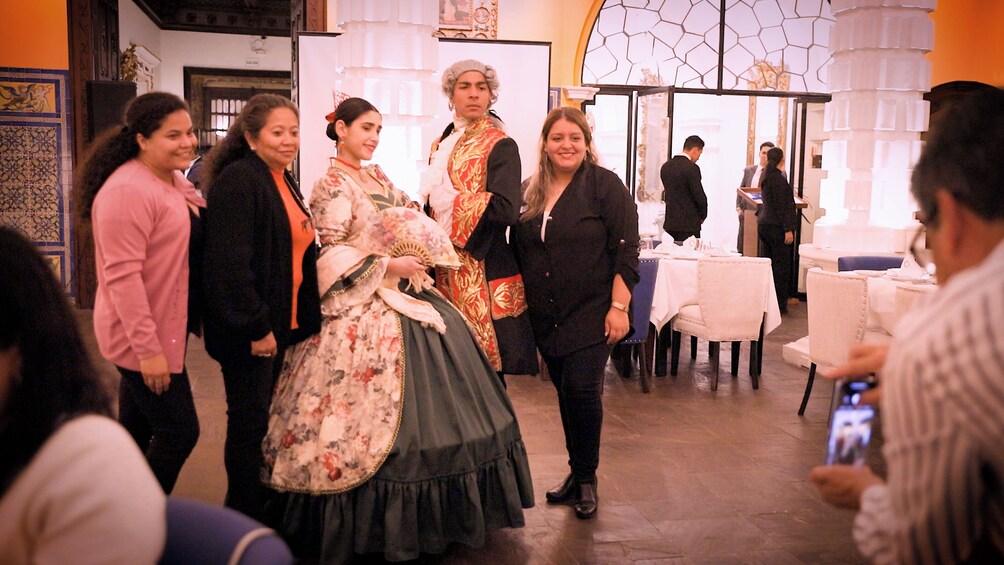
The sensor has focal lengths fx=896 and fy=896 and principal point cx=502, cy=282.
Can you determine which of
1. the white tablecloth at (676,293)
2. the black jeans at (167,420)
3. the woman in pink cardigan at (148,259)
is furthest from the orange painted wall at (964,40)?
the black jeans at (167,420)

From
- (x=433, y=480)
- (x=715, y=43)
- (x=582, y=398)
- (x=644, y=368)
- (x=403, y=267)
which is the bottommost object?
(x=644, y=368)

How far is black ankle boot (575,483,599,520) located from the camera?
3.16m

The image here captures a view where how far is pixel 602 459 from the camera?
154 inches

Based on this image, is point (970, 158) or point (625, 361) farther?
point (625, 361)

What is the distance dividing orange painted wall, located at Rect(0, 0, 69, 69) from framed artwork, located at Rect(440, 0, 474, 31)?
3.30 m

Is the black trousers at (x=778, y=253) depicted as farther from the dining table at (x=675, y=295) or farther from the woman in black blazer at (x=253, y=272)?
the woman in black blazer at (x=253, y=272)

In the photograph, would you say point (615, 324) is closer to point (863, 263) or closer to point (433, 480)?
point (433, 480)

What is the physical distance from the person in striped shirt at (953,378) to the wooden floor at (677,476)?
1891mm

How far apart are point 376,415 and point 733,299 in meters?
3.27

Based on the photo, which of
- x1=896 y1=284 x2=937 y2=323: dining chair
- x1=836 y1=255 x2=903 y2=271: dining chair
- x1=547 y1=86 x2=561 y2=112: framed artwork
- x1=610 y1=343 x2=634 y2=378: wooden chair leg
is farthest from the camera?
x1=547 y1=86 x2=561 y2=112: framed artwork

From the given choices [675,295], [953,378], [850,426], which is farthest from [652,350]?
[953,378]

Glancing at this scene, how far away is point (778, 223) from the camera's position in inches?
340

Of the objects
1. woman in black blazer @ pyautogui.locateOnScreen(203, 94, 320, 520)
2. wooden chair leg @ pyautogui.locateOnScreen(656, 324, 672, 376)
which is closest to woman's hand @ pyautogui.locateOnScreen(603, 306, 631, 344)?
woman in black blazer @ pyautogui.locateOnScreen(203, 94, 320, 520)

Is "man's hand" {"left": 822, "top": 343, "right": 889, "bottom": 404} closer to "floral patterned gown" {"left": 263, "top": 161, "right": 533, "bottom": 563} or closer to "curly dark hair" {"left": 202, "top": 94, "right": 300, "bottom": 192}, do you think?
"floral patterned gown" {"left": 263, "top": 161, "right": 533, "bottom": 563}
